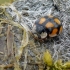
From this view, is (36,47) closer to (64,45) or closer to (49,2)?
(64,45)

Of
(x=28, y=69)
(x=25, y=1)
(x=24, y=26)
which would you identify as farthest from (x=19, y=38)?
(x=25, y=1)

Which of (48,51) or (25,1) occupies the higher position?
(25,1)

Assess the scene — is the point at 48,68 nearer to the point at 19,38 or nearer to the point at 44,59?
the point at 44,59

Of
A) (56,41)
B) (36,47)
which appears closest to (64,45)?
(56,41)

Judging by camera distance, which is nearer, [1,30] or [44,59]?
[44,59]

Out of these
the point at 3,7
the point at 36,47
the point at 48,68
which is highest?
the point at 3,7

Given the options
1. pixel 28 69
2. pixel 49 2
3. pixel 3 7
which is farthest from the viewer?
pixel 49 2

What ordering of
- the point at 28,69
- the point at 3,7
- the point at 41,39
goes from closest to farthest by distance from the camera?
the point at 28,69, the point at 41,39, the point at 3,7
